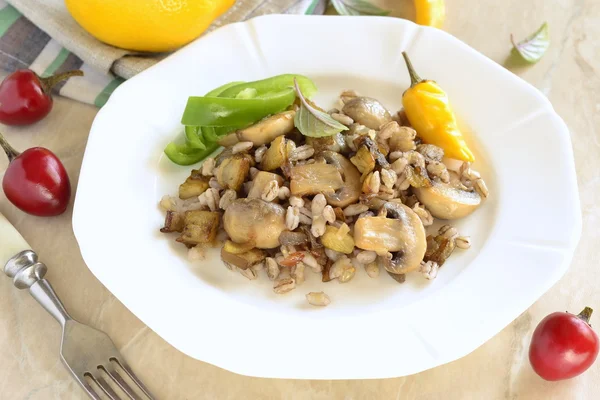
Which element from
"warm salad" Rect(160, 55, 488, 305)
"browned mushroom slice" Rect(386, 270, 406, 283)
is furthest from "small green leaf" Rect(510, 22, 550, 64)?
"browned mushroom slice" Rect(386, 270, 406, 283)

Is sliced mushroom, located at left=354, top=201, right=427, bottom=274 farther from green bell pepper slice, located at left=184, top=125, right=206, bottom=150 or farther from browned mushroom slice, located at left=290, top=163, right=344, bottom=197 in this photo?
green bell pepper slice, located at left=184, top=125, right=206, bottom=150

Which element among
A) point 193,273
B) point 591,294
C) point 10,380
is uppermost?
point 193,273

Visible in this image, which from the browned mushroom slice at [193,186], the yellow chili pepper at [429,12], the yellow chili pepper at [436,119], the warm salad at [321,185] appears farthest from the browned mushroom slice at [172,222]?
the yellow chili pepper at [429,12]

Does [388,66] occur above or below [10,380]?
above

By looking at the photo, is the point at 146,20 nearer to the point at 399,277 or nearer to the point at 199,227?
the point at 199,227

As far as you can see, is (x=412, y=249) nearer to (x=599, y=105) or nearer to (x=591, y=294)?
(x=591, y=294)

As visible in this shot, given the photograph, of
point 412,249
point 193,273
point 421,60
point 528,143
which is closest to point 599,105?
point 528,143
